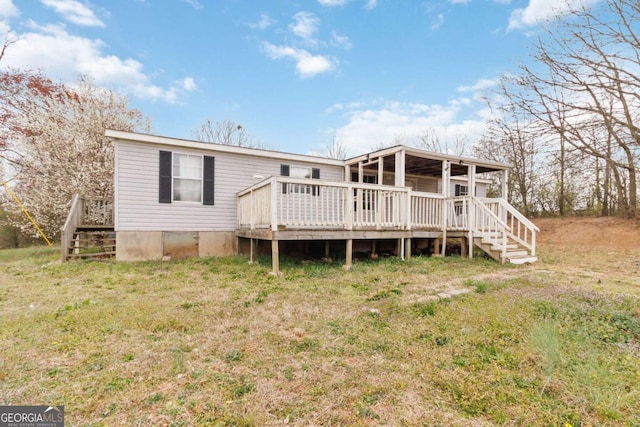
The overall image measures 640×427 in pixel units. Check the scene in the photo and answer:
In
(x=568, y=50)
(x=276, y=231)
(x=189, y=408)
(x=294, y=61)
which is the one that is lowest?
(x=189, y=408)

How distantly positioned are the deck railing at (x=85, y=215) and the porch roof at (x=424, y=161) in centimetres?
813

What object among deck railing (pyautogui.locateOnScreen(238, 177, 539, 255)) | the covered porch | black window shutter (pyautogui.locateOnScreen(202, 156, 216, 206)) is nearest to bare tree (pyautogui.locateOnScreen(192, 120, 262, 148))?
black window shutter (pyautogui.locateOnScreen(202, 156, 216, 206))

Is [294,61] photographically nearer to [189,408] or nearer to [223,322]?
[223,322]

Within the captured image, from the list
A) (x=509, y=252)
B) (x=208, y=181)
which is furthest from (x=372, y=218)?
(x=208, y=181)

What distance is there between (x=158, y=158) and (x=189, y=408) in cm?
761

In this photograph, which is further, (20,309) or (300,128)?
(300,128)

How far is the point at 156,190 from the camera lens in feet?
26.6

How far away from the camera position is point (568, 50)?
8984 mm

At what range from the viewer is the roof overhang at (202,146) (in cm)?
762

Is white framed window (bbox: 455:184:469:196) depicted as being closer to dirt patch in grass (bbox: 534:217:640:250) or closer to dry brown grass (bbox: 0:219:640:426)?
dirt patch in grass (bbox: 534:217:640:250)

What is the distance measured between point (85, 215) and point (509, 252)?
1298 centimetres

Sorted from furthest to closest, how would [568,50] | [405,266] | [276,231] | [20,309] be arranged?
[568,50], [405,266], [276,231], [20,309]

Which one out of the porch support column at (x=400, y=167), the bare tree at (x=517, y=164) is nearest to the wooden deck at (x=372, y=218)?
the porch support column at (x=400, y=167)

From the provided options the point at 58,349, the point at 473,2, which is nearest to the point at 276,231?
the point at 58,349
